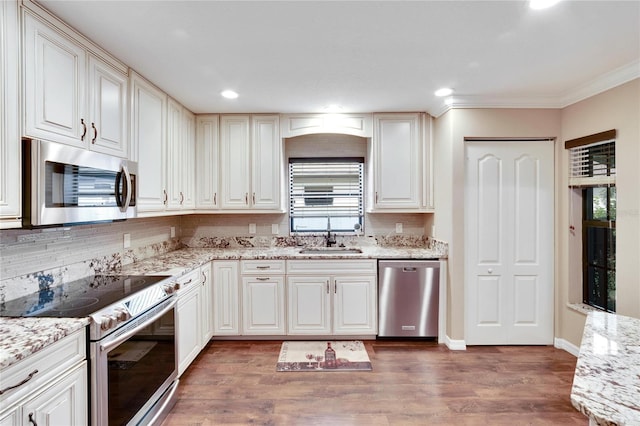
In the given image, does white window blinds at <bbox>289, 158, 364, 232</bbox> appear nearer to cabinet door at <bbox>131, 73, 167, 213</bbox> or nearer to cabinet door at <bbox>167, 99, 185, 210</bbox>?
cabinet door at <bbox>167, 99, 185, 210</bbox>

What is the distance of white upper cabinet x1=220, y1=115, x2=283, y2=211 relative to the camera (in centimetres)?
364

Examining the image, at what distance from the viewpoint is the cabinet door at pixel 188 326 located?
8.24 feet

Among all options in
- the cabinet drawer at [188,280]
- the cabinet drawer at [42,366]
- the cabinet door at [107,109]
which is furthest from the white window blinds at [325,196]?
the cabinet drawer at [42,366]

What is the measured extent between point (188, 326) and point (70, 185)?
4.79ft

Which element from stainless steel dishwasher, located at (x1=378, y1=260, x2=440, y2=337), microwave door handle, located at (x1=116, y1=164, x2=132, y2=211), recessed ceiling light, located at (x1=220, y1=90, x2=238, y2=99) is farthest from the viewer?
stainless steel dishwasher, located at (x1=378, y1=260, x2=440, y2=337)

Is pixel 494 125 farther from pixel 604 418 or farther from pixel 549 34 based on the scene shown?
pixel 604 418

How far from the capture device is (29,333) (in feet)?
4.30

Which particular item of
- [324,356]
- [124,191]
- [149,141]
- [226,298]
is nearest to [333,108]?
[149,141]

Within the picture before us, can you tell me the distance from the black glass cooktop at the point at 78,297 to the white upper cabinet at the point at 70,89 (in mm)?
852

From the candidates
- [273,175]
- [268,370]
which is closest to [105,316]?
[268,370]

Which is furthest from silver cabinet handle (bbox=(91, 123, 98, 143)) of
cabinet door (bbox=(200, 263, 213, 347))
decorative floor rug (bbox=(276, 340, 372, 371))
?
decorative floor rug (bbox=(276, 340, 372, 371))

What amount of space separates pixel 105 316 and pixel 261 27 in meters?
1.74

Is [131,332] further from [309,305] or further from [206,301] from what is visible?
[309,305]

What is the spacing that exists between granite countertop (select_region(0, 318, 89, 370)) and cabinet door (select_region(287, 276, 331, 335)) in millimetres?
2051
